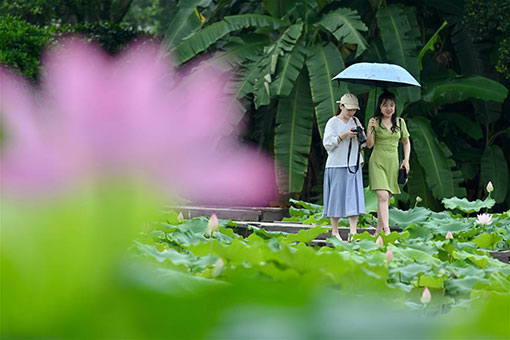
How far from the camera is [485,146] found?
36.9 feet

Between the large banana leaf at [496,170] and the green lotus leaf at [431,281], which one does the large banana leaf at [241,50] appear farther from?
the green lotus leaf at [431,281]

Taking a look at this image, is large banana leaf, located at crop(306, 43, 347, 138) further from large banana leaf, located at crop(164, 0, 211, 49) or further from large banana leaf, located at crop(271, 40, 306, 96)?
large banana leaf, located at crop(164, 0, 211, 49)

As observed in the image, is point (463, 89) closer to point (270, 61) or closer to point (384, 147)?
point (270, 61)

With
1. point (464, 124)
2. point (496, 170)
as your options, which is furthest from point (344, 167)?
point (464, 124)

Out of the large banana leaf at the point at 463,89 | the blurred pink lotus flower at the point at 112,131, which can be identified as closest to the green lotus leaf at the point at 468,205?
the large banana leaf at the point at 463,89

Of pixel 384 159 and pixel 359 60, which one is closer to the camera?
pixel 384 159

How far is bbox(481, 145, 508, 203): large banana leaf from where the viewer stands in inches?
406

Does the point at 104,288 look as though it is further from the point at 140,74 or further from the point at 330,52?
the point at 330,52

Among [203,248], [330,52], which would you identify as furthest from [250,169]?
[330,52]

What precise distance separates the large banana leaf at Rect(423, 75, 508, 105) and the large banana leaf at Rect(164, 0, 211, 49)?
284 cm

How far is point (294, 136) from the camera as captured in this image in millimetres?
9516

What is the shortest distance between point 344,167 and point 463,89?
11.8 feet

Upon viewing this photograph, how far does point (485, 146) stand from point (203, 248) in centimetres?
918

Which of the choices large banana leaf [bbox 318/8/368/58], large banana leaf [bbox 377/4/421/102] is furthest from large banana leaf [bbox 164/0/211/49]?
→ large banana leaf [bbox 377/4/421/102]
